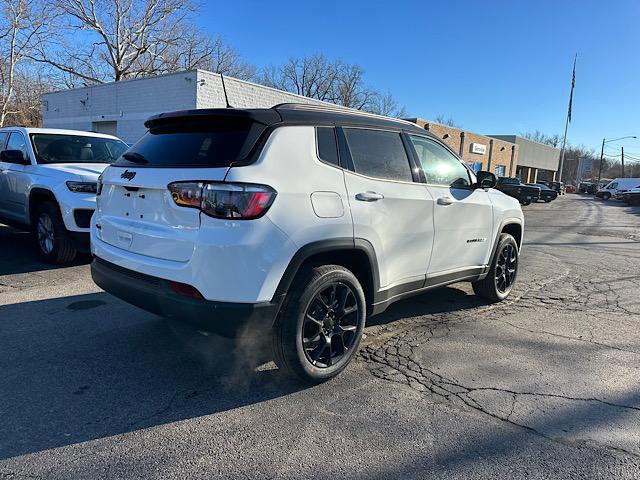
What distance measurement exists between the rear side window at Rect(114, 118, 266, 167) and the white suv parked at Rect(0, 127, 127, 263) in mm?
3083

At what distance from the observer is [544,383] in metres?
3.49

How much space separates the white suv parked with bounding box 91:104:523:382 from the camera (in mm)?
2760

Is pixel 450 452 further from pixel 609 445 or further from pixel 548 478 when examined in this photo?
pixel 609 445

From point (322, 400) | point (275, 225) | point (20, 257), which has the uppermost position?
point (275, 225)

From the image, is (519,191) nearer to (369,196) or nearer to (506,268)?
(506,268)

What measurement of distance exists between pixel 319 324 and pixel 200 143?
58.9 inches

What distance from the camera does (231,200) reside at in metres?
2.73

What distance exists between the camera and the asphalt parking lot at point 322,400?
2465 mm

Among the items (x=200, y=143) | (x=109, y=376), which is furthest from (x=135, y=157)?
(x=109, y=376)

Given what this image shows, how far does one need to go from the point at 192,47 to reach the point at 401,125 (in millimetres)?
38975

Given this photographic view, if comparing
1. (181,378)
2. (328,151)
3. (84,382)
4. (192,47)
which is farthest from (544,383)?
(192,47)

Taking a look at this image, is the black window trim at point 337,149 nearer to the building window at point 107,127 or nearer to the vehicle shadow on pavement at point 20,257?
the vehicle shadow on pavement at point 20,257

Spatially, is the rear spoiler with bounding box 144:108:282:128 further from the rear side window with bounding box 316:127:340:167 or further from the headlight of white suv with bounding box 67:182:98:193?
the headlight of white suv with bounding box 67:182:98:193

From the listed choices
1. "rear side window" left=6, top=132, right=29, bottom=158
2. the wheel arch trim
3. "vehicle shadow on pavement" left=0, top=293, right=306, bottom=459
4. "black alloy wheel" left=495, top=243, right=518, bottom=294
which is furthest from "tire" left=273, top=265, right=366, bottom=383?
"rear side window" left=6, top=132, right=29, bottom=158
